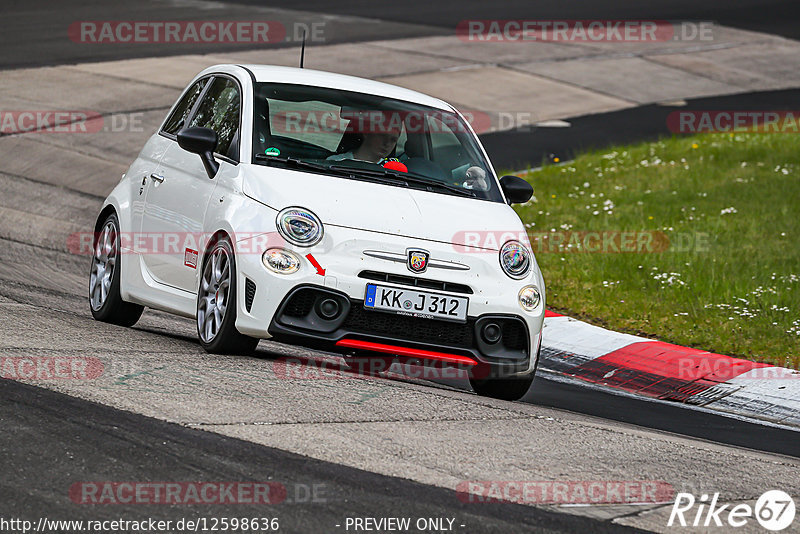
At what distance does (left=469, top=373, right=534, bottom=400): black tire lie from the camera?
7.62 m

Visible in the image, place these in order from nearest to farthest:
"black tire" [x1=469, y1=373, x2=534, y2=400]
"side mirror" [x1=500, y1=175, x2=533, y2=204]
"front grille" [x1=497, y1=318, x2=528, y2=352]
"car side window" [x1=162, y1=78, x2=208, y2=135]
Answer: "front grille" [x1=497, y1=318, x2=528, y2=352]
"black tire" [x1=469, y1=373, x2=534, y2=400]
"side mirror" [x1=500, y1=175, x2=533, y2=204]
"car side window" [x1=162, y1=78, x2=208, y2=135]

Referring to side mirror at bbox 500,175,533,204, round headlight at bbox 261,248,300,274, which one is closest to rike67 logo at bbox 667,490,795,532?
round headlight at bbox 261,248,300,274

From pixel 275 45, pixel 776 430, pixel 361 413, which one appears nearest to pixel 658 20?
pixel 275 45

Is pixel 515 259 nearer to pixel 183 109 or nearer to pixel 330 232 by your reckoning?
pixel 330 232

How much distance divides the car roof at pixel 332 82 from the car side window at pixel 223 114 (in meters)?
0.19

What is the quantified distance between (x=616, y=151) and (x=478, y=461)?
1234cm

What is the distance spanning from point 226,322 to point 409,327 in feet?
3.26

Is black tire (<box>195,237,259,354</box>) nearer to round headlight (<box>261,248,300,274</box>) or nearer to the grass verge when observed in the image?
A: round headlight (<box>261,248,300,274</box>)

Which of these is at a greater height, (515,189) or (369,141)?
(369,141)

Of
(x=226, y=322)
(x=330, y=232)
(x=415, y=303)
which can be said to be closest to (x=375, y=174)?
(x=330, y=232)

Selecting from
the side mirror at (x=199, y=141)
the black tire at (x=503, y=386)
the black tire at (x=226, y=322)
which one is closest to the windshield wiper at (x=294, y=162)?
the side mirror at (x=199, y=141)

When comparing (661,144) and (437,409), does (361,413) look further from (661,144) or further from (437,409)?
(661,144)

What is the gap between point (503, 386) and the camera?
7738 millimetres

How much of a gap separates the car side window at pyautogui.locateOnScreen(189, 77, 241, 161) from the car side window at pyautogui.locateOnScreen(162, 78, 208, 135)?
14 centimetres
